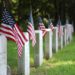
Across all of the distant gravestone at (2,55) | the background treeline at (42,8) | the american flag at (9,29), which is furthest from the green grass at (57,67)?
the background treeline at (42,8)

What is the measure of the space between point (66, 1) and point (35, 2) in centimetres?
800

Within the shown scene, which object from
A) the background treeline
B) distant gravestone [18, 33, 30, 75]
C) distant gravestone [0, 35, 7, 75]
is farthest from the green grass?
the background treeline

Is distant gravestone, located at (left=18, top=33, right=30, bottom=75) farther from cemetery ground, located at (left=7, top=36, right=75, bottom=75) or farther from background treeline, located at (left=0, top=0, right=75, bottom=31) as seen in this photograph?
background treeline, located at (left=0, top=0, right=75, bottom=31)

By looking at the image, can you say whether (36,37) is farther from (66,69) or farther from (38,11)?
(38,11)

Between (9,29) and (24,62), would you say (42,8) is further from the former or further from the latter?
(9,29)

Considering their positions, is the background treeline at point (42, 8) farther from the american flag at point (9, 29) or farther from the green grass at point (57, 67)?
the american flag at point (9, 29)

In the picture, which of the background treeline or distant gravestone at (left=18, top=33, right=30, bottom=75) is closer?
distant gravestone at (left=18, top=33, right=30, bottom=75)

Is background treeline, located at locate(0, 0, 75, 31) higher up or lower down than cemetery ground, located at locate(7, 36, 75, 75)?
higher up

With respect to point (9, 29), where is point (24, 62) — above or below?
below

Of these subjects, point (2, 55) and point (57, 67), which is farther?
point (57, 67)

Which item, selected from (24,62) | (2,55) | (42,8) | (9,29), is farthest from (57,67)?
(42,8)

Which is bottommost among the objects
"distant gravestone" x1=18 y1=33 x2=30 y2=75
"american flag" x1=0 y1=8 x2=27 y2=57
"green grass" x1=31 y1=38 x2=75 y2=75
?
"green grass" x1=31 y1=38 x2=75 y2=75

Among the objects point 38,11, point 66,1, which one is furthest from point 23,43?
point 66,1

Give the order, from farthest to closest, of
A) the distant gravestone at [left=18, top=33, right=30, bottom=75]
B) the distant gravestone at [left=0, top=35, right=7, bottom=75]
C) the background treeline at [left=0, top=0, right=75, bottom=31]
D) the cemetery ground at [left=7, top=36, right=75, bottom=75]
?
1. the background treeline at [left=0, top=0, right=75, bottom=31]
2. the cemetery ground at [left=7, top=36, right=75, bottom=75]
3. the distant gravestone at [left=18, top=33, right=30, bottom=75]
4. the distant gravestone at [left=0, top=35, right=7, bottom=75]
